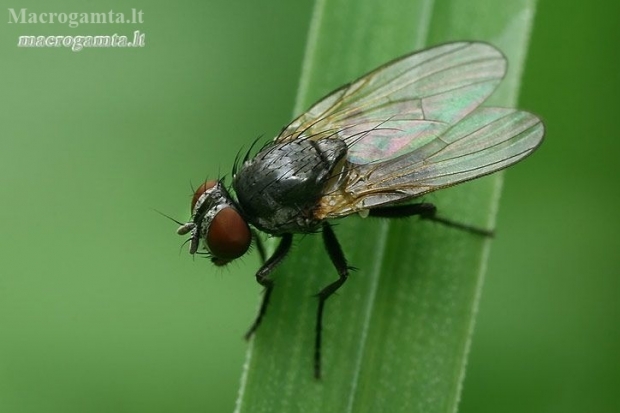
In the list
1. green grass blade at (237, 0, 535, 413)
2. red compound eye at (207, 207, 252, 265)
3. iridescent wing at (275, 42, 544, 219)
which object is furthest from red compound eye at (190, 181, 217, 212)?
green grass blade at (237, 0, 535, 413)

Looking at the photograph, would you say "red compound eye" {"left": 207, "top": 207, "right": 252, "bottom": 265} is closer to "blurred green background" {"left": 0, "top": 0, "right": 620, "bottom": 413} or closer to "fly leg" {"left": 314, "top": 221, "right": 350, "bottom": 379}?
"fly leg" {"left": 314, "top": 221, "right": 350, "bottom": 379}

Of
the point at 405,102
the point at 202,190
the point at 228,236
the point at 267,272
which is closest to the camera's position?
the point at 228,236

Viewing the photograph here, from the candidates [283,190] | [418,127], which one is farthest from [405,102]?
[283,190]

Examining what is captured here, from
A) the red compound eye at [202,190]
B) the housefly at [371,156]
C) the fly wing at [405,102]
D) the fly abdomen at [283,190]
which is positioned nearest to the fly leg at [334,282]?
the housefly at [371,156]

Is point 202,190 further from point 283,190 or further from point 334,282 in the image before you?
point 334,282

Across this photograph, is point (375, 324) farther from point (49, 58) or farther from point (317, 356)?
point (49, 58)

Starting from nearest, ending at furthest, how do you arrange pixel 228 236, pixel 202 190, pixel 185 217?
pixel 228 236
pixel 202 190
pixel 185 217
